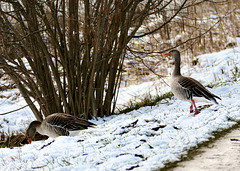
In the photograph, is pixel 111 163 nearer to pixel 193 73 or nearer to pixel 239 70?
pixel 239 70

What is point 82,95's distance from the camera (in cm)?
743

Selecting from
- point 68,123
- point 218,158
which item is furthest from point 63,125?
point 218,158

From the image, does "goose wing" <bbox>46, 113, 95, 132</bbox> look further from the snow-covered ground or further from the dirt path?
the dirt path

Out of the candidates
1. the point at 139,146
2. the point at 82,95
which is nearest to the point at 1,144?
the point at 82,95

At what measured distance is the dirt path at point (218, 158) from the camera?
9.73 ft

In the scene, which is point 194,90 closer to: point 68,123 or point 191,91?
point 191,91

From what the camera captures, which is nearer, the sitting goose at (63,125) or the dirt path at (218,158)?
the dirt path at (218,158)

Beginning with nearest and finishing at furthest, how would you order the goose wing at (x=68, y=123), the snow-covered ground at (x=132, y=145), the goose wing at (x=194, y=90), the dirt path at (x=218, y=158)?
the dirt path at (x=218, y=158), the snow-covered ground at (x=132, y=145), the goose wing at (x=68, y=123), the goose wing at (x=194, y=90)

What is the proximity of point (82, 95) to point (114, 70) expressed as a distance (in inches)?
41.5

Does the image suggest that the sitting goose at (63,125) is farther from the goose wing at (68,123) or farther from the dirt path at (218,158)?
the dirt path at (218,158)

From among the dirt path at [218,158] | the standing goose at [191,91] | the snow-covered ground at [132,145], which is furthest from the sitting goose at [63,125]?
the dirt path at [218,158]

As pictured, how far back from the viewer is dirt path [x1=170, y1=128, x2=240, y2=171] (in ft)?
9.73

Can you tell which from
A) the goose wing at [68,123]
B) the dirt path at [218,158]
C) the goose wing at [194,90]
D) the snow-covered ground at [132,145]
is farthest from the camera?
the goose wing at [194,90]

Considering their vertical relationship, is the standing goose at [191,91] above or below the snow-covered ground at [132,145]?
above
